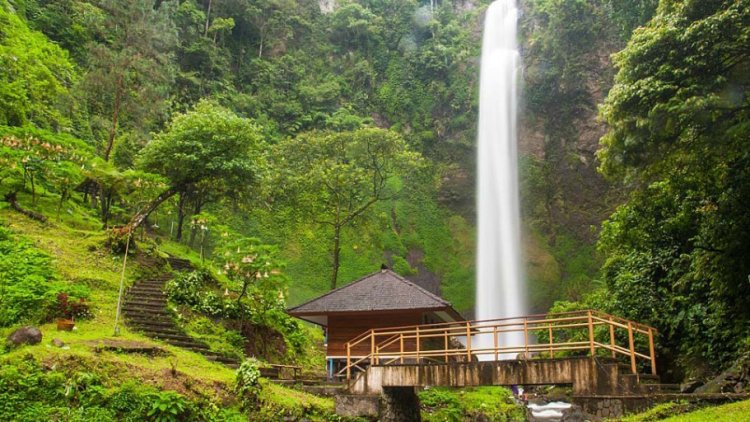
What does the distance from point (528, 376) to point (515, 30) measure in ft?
123

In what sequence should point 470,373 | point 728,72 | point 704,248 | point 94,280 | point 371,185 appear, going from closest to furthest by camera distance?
point 728,72 → point 470,373 → point 704,248 → point 94,280 → point 371,185

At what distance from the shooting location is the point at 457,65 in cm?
4400

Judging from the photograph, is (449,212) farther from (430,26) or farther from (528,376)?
(528,376)

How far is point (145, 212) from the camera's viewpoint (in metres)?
18.4

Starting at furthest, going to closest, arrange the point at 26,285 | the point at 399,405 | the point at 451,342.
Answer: the point at 451,342
the point at 399,405
the point at 26,285

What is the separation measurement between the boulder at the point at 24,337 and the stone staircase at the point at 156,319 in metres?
3.11

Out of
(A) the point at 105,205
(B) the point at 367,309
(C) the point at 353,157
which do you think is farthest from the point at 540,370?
(A) the point at 105,205

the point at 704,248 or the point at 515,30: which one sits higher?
the point at 515,30

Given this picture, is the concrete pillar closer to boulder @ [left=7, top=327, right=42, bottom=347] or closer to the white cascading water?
boulder @ [left=7, top=327, right=42, bottom=347]

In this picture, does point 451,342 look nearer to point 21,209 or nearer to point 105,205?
point 105,205

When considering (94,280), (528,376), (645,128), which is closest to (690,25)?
(645,128)

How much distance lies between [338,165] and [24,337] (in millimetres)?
15973

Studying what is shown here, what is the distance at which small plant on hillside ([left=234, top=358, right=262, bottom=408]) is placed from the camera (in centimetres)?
1057

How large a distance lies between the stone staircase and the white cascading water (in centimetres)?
1972
